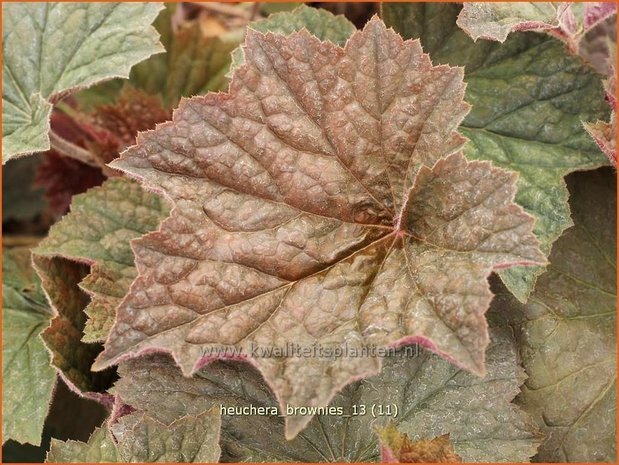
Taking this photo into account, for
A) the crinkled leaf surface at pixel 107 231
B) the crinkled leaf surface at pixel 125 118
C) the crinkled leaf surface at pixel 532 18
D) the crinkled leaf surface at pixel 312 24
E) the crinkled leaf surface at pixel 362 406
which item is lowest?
the crinkled leaf surface at pixel 362 406

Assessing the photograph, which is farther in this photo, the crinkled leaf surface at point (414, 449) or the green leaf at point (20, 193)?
the green leaf at point (20, 193)

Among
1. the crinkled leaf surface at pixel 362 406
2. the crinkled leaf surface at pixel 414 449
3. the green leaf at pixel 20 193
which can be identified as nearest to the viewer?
the crinkled leaf surface at pixel 414 449

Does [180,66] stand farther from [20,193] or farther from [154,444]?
[154,444]

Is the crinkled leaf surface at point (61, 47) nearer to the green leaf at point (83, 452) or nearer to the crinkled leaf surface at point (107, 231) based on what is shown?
the crinkled leaf surface at point (107, 231)

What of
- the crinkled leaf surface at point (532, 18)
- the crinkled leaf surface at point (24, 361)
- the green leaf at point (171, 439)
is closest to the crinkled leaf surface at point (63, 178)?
the crinkled leaf surface at point (24, 361)

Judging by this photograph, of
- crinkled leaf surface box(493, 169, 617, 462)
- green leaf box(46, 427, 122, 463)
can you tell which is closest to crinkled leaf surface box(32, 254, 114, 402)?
green leaf box(46, 427, 122, 463)

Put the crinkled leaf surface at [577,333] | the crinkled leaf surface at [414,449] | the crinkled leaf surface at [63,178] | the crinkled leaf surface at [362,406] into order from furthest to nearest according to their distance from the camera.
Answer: the crinkled leaf surface at [63,178], the crinkled leaf surface at [577,333], the crinkled leaf surface at [362,406], the crinkled leaf surface at [414,449]

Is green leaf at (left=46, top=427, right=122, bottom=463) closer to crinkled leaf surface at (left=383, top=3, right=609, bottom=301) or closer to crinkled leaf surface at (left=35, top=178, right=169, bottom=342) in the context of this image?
crinkled leaf surface at (left=35, top=178, right=169, bottom=342)
